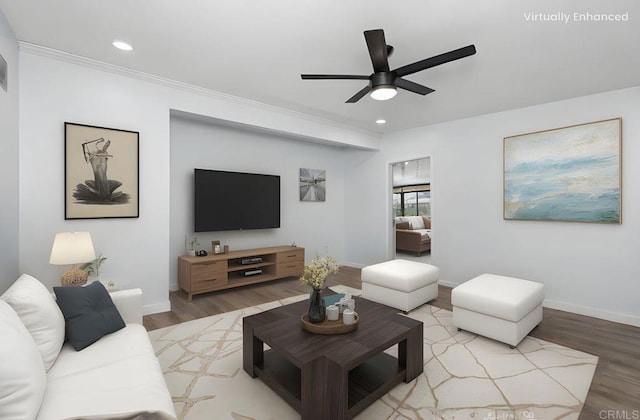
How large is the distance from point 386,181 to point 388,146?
637mm

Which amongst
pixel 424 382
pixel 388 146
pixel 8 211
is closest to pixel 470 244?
pixel 388 146

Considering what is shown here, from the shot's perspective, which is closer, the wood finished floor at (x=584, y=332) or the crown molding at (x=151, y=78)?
the wood finished floor at (x=584, y=332)

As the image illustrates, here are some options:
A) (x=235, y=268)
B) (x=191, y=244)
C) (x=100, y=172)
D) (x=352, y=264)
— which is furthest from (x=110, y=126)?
(x=352, y=264)

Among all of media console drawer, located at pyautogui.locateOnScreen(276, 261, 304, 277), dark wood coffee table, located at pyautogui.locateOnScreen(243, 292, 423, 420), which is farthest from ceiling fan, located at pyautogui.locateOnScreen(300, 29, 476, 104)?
media console drawer, located at pyautogui.locateOnScreen(276, 261, 304, 277)

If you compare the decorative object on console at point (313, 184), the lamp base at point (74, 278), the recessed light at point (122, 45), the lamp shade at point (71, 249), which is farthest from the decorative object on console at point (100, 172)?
the decorative object on console at point (313, 184)

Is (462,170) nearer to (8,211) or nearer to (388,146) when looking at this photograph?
(388,146)

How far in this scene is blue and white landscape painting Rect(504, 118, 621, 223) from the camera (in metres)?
3.33

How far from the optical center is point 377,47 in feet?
6.79

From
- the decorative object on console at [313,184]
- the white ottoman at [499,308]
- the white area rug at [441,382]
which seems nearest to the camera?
the white area rug at [441,382]

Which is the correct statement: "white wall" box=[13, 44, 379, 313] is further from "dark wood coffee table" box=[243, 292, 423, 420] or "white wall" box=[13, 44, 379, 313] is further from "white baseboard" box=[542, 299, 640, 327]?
"white baseboard" box=[542, 299, 640, 327]

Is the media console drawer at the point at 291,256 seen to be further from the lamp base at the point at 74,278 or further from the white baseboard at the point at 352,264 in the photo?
the lamp base at the point at 74,278

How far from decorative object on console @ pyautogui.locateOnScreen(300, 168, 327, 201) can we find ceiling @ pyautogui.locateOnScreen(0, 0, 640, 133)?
2.26 m

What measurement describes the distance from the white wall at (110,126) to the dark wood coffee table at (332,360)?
1.75m

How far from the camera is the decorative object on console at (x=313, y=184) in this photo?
567cm
